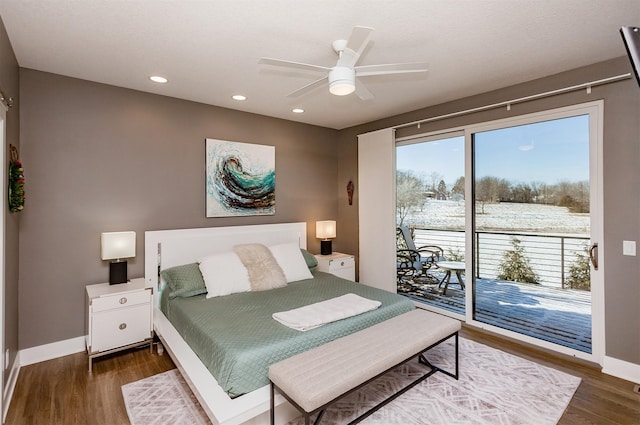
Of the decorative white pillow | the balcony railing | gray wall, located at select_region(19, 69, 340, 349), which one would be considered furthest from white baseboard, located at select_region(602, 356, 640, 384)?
gray wall, located at select_region(19, 69, 340, 349)

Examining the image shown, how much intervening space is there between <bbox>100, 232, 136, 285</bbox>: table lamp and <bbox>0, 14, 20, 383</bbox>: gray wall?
0.63 meters

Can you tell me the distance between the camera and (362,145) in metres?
4.79

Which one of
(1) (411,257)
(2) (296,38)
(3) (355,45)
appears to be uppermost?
(2) (296,38)

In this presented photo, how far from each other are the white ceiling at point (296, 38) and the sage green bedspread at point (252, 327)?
6.96 feet

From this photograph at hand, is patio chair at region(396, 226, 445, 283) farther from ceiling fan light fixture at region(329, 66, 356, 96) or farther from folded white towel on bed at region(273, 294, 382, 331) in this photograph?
ceiling fan light fixture at region(329, 66, 356, 96)

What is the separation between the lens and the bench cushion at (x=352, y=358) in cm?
174

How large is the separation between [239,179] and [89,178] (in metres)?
1.58

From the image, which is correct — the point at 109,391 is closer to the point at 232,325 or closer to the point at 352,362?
the point at 232,325

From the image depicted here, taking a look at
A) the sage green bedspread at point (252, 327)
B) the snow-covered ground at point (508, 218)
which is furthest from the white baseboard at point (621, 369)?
the sage green bedspread at point (252, 327)

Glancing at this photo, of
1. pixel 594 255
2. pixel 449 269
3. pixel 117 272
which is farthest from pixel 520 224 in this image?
pixel 117 272

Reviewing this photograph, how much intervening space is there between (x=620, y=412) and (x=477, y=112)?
115 inches

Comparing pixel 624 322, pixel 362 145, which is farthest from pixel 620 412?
pixel 362 145

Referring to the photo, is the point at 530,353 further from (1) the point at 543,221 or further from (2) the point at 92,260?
(2) the point at 92,260

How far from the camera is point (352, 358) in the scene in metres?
2.03
